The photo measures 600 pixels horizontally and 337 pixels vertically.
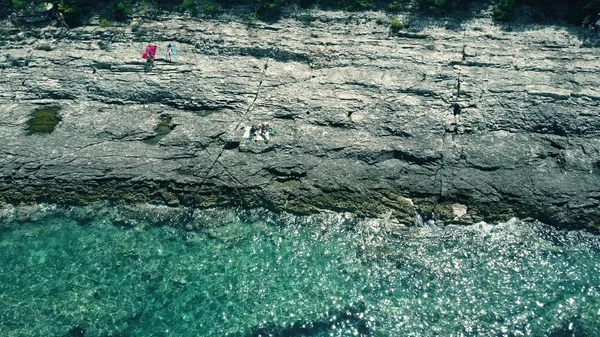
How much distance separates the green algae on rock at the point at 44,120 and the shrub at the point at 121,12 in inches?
312

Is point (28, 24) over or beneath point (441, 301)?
over

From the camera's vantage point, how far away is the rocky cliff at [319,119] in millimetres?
24609

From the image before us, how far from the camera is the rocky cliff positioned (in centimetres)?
2461

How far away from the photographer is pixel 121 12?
107ft

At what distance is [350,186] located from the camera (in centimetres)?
2467

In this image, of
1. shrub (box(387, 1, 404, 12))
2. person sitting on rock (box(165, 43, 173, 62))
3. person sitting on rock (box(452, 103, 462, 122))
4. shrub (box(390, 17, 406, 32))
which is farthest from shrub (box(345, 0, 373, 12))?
person sitting on rock (box(165, 43, 173, 62))

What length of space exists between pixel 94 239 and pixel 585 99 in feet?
81.9

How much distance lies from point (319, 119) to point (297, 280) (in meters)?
8.79

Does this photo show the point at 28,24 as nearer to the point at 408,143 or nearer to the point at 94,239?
the point at 94,239

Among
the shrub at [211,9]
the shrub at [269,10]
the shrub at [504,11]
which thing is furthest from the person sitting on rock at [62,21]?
the shrub at [504,11]

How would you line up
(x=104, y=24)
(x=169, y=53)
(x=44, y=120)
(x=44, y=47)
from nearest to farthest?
1. (x=44, y=120)
2. (x=169, y=53)
3. (x=44, y=47)
4. (x=104, y=24)

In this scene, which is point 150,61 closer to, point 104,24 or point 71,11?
point 104,24

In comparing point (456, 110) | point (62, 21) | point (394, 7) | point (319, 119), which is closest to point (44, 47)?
point (62, 21)

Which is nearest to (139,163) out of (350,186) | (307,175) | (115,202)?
(115,202)
